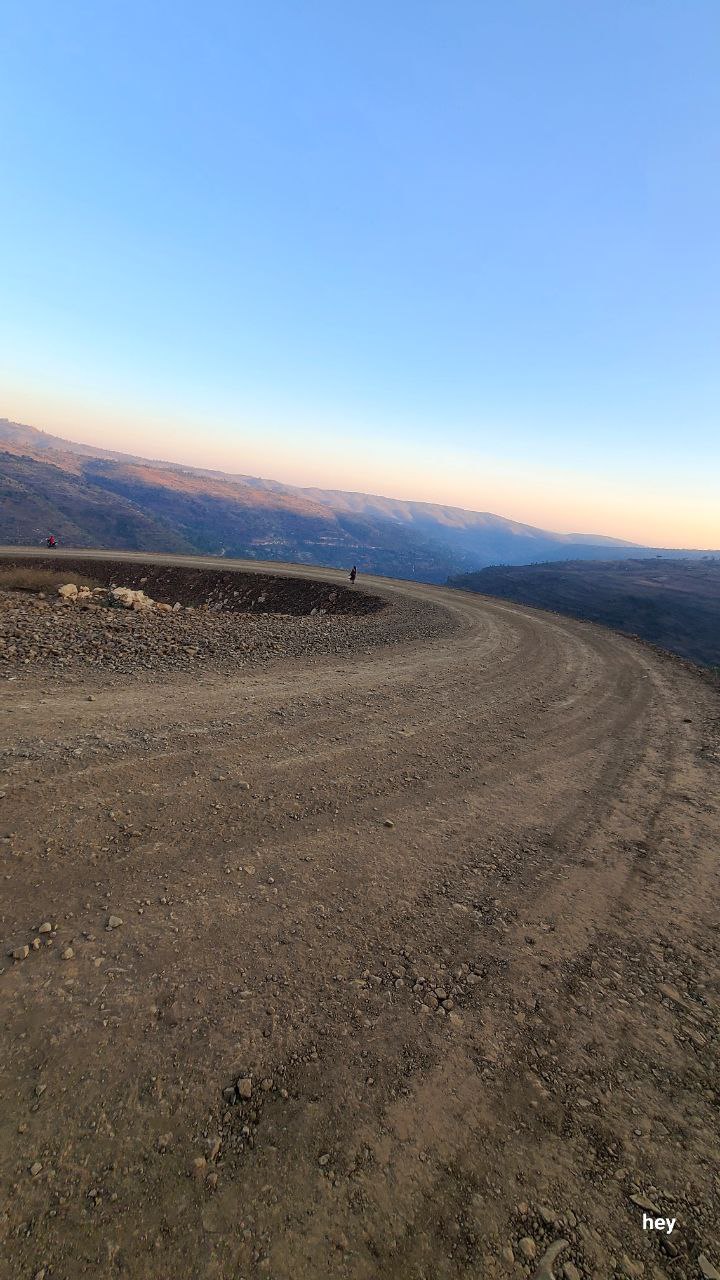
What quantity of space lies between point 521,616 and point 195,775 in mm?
21306

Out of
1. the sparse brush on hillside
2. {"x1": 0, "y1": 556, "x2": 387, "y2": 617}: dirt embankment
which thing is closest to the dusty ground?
{"x1": 0, "y1": 556, "x2": 387, "y2": 617}: dirt embankment

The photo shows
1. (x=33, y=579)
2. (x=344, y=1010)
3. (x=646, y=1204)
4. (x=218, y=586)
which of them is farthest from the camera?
(x=218, y=586)

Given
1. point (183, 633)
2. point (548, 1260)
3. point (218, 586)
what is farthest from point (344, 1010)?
point (218, 586)

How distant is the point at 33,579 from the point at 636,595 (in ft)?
361

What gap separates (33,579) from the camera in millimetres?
28359

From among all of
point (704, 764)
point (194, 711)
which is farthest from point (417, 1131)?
point (704, 764)

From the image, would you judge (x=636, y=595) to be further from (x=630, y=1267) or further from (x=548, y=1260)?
(x=548, y=1260)

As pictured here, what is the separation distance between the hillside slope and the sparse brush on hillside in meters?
45.7

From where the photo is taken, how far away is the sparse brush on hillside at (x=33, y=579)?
25.9m

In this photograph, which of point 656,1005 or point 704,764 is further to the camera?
point 704,764

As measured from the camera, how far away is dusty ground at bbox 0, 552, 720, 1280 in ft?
8.52

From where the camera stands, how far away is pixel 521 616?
2495 centimetres

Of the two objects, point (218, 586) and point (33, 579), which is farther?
point (218, 586)

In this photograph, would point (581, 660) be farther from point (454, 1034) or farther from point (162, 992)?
point (162, 992)
